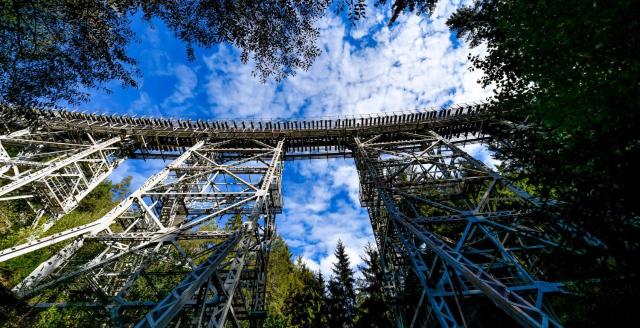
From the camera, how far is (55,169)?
34.1ft

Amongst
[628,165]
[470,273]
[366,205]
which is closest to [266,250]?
[366,205]

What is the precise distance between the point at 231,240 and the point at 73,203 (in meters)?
8.40

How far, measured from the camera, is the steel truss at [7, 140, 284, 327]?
5.77 metres

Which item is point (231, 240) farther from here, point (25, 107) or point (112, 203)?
point (112, 203)

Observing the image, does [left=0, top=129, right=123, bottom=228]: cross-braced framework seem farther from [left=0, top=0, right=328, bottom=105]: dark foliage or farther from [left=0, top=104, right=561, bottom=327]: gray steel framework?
[left=0, top=0, right=328, bottom=105]: dark foliage

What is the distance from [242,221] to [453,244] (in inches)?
348

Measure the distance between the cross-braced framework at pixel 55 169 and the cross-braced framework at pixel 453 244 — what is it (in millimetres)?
11994

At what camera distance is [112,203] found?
65.5 feet

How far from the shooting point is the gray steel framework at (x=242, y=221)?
611 centimetres

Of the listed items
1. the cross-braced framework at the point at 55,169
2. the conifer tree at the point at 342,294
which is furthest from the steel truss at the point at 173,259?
the conifer tree at the point at 342,294

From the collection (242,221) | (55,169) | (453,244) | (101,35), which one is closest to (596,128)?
(453,244)

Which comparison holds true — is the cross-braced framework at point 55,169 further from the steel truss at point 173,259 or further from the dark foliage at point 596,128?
the dark foliage at point 596,128

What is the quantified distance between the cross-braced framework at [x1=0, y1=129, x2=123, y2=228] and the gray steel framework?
0.27 feet

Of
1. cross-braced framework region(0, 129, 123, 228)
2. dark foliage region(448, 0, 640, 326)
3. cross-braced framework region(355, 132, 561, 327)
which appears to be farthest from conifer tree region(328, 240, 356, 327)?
cross-braced framework region(0, 129, 123, 228)
